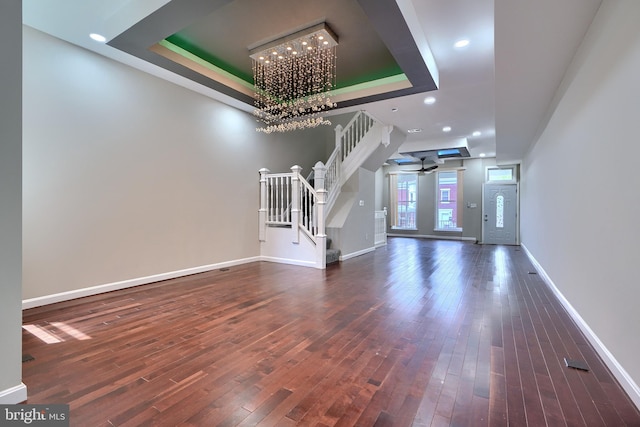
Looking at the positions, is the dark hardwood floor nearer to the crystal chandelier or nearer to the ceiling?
the ceiling

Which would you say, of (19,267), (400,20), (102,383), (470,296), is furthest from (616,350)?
(19,267)

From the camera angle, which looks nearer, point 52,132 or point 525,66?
point 525,66

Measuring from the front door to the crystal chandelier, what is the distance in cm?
734

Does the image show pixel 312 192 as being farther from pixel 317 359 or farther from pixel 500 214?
pixel 500 214

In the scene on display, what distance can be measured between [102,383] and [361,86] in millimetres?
Result: 5370

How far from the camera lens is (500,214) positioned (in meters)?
9.97

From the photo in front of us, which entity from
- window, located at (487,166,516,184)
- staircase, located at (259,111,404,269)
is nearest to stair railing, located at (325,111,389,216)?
staircase, located at (259,111,404,269)

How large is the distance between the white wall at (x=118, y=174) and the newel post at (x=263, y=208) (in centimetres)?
45

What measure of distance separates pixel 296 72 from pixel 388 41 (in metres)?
2.03

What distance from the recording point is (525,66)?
3.15 meters

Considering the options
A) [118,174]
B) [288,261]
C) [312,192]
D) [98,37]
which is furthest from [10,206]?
[288,261]

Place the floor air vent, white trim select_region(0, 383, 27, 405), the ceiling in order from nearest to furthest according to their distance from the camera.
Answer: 1. white trim select_region(0, 383, 27, 405)
2. the floor air vent
3. the ceiling

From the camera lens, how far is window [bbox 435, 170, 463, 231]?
1104 centimetres

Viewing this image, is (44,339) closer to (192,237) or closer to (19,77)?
(19,77)
